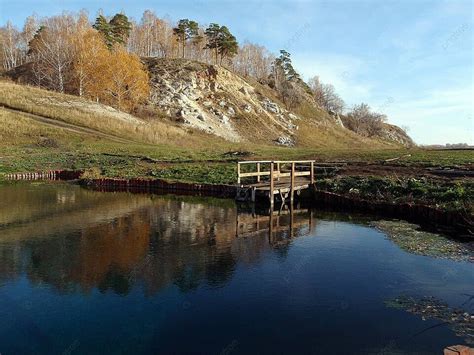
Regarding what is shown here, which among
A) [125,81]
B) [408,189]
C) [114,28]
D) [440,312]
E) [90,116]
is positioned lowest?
[440,312]

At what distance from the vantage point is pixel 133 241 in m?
15.8

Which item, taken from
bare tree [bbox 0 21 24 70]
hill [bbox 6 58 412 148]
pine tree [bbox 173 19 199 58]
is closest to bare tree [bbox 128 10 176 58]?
pine tree [bbox 173 19 199 58]

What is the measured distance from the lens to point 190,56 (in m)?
116

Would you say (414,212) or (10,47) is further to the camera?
(10,47)

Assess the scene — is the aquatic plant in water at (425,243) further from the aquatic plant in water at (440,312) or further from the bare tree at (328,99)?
the bare tree at (328,99)

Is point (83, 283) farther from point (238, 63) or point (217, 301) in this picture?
point (238, 63)

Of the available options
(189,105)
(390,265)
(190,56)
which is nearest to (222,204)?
(390,265)

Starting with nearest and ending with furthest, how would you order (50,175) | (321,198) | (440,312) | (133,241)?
1. (440,312)
2. (133,241)
3. (321,198)
4. (50,175)

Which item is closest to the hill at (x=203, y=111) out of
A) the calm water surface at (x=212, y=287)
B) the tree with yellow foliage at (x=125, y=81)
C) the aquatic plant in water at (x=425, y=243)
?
the tree with yellow foliage at (x=125, y=81)

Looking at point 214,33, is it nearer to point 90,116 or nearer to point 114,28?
point 114,28

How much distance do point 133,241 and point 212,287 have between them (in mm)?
5509

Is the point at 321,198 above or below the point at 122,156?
below

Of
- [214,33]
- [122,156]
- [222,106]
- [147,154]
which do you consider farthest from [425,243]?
[214,33]

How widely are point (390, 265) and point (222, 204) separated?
12747 millimetres
